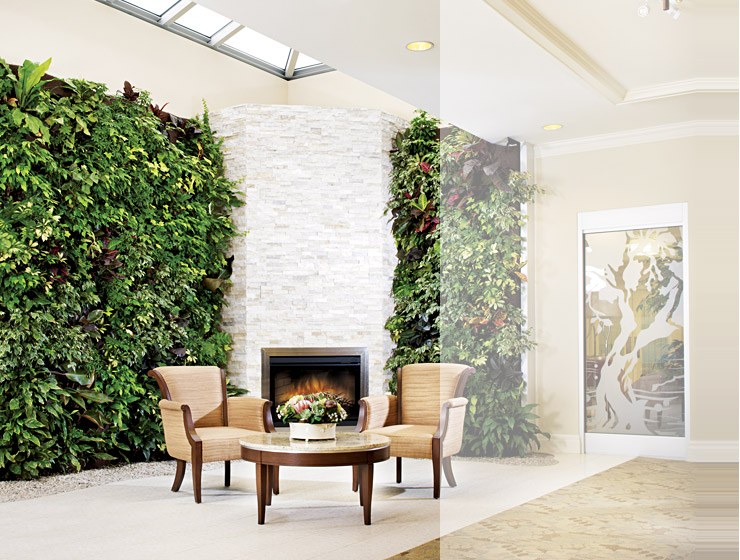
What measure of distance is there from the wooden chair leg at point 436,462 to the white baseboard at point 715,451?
3548 millimetres

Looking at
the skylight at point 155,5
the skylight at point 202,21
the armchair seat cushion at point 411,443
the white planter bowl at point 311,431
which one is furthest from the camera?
the skylight at point 202,21

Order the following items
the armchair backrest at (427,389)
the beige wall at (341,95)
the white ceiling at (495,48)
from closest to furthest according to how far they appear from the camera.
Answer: the white ceiling at (495,48)
the armchair backrest at (427,389)
the beige wall at (341,95)

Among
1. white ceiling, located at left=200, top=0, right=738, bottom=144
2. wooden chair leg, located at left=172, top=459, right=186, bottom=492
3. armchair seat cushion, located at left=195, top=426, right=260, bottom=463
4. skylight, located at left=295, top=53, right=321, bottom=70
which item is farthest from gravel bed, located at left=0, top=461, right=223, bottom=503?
skylight, located at left=295, top=53, right=321, bottom=70

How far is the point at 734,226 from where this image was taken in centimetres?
70

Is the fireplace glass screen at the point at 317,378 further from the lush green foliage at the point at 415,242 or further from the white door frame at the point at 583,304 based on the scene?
the white door frame at the point at 583,304

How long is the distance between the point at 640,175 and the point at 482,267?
288 centimetres

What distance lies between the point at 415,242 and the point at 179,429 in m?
2.99

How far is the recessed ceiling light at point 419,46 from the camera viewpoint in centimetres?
399

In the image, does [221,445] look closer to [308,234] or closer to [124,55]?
[308,234]

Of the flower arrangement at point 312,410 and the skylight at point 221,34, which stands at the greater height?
the skylight at point 221,34

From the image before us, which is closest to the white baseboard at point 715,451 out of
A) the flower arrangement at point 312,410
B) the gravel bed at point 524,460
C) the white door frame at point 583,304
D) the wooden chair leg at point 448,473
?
the white door frame at point 583,304

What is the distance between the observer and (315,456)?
11.6 ft

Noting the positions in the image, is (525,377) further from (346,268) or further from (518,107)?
(346,268)

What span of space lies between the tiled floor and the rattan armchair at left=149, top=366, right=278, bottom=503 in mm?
232
